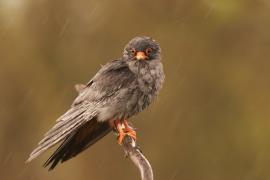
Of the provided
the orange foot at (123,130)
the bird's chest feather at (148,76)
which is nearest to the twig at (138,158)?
the orange foot at (123,130)

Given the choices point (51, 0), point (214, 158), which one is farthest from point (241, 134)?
point (51, 0)

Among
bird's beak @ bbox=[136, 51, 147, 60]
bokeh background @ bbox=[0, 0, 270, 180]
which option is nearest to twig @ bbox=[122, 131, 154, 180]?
bird's beak @ bbox=[136, 51, 147, 60]

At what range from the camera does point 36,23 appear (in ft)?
38.4

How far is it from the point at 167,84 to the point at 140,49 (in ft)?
12.2

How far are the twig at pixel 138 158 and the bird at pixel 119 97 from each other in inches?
9.1

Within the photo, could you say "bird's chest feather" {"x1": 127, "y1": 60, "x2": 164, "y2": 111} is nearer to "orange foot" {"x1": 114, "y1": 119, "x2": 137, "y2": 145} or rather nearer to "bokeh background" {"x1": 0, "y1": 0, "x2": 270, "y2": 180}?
"orange foot" {"x1": 114, "y1": 119, "x2": 137, "y2": 145}

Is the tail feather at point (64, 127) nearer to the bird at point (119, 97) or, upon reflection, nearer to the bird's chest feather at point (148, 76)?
the bird at point (119, 97)

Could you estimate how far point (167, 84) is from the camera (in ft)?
36.5

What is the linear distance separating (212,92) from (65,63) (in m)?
2.18

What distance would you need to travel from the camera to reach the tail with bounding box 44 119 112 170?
279 inches

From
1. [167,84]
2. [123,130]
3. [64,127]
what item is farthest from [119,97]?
[167,84]

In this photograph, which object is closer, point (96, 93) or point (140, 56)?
point (140, 56)

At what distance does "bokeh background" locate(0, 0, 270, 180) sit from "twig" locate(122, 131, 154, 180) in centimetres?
355

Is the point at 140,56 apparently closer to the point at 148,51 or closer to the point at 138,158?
the point at 148,51
